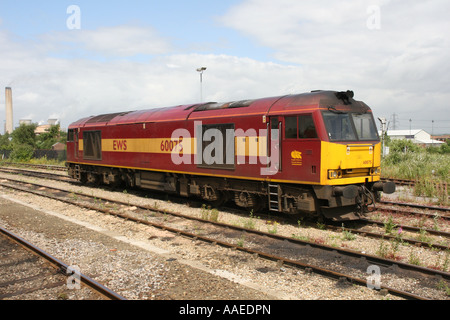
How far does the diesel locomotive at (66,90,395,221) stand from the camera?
31.5ft

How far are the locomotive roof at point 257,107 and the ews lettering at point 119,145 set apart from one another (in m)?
1.00

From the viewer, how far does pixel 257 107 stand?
11125mm

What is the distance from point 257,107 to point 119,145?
8.38 m

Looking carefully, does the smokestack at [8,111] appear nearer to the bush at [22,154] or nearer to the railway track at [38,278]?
the bush at [22,154]

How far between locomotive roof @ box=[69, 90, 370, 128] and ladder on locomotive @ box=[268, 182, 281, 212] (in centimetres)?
206

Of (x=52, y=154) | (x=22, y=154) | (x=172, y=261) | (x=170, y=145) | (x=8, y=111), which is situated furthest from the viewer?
(x=8, y=111)

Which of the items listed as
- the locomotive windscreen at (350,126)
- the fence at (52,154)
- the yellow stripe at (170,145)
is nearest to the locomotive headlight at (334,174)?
the locomotive windscreen at (350,126)

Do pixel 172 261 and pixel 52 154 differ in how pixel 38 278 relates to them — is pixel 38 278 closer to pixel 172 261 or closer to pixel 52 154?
pixel 172 261

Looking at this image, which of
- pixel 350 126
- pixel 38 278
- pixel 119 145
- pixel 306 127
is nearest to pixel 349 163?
pixel 350 126

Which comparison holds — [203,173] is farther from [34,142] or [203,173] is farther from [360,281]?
[34,142]

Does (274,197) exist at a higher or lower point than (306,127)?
lower

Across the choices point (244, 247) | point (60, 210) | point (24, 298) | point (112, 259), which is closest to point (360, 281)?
point (244, 247)

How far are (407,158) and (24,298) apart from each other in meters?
23.6

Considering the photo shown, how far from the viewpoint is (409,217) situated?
11.1 metres
